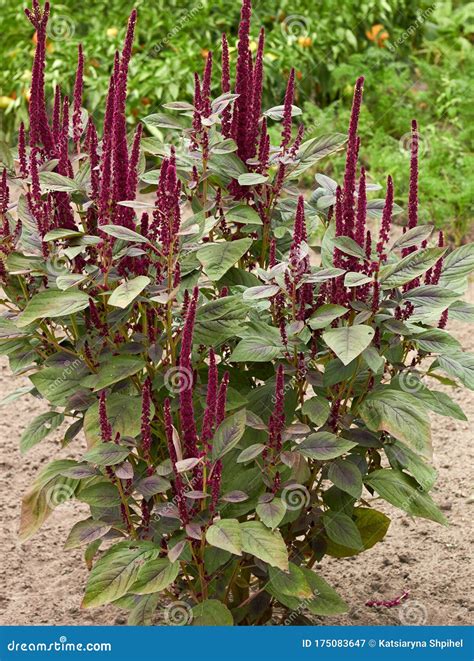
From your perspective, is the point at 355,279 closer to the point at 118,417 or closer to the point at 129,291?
the point at 129,291

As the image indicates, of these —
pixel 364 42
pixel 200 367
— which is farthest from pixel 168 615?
pixel 364 42

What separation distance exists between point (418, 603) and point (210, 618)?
1063 millimetres

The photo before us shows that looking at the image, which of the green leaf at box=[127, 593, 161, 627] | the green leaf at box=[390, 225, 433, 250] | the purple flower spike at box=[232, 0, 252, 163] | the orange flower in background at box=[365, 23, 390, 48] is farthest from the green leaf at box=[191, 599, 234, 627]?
the orange flower in background at box=[365, 23, 390, 48]

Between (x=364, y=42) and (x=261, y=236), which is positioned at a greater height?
(x=261, y=236)

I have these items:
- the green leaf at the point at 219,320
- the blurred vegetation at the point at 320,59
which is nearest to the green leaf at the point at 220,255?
the green leaf at the point at 219,320

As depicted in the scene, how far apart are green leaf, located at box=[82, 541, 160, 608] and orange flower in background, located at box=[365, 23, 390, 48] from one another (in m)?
6.38

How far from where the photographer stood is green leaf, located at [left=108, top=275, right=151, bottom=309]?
1.99m

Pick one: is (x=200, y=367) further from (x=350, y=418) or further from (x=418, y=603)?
(x=418, y=603)

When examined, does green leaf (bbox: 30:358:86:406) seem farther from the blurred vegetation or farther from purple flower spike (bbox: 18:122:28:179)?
the blurred vegetation

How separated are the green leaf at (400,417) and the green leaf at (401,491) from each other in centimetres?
17

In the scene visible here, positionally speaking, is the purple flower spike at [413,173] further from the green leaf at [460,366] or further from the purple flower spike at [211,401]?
the purple flower spike at [211,401]

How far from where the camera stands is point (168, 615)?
2391mm

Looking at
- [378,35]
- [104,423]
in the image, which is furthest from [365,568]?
[378,35]

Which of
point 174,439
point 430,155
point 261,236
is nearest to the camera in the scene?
point 174,439
